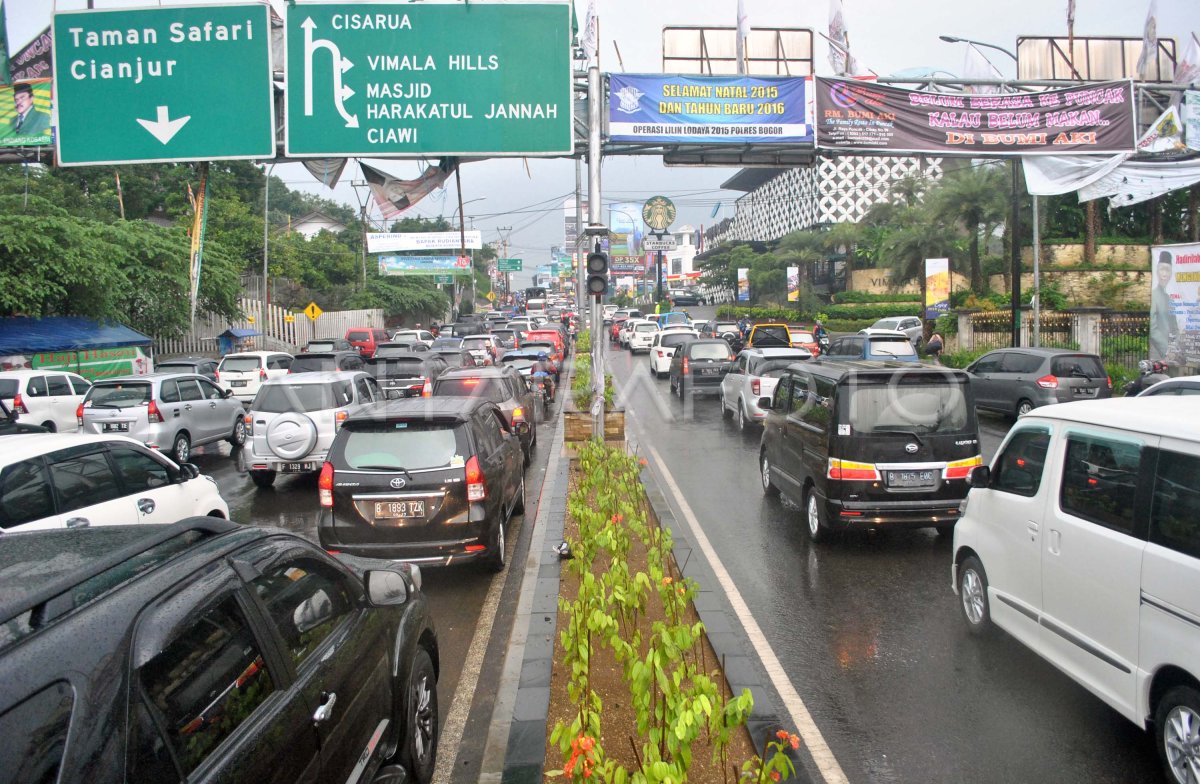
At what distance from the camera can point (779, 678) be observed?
5660mm

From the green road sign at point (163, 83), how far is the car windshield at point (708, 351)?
13.2 meters

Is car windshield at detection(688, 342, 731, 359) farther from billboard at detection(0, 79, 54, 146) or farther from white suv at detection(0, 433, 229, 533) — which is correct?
white suv at detection(0, 433, 229, 533)

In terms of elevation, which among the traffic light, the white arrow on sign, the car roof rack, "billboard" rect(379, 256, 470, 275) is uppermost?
"billboard" rect(379, 256, 470, 275)

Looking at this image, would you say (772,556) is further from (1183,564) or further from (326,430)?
(326,430)

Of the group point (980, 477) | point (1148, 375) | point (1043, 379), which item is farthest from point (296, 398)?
point (1148, 375)

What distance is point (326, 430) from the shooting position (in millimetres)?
12594

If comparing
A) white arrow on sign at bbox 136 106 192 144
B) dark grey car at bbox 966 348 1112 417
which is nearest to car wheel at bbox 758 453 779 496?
dark grey car at bbox 966 348 1112 417

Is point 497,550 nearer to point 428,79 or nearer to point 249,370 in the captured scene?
point 428,79

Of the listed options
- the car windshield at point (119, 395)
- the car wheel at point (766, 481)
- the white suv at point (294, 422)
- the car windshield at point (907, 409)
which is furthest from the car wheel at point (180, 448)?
the car windshield at point (907, 409)

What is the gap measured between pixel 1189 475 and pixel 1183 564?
1.40 ft

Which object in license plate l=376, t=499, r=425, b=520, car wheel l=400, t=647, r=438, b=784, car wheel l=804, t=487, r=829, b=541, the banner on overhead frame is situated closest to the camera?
car wheel l=400, t=647, r=438, b=784

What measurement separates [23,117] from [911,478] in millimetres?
14559

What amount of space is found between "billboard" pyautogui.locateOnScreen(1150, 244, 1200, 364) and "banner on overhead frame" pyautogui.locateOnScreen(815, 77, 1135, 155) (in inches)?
115

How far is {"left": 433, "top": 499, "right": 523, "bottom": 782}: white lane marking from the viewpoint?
4.78 meters
